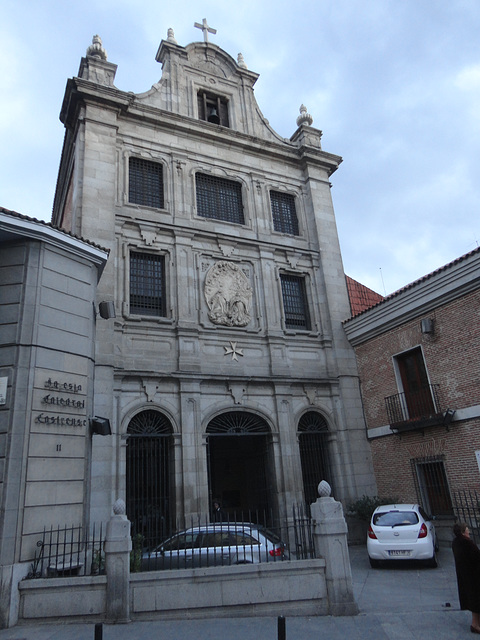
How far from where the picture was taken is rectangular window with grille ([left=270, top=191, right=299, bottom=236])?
2044 cm

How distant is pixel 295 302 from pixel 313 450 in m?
5.65

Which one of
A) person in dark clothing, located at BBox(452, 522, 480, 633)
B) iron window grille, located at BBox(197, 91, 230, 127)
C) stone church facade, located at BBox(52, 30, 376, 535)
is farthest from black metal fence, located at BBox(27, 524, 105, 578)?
iron window grille, located at BBox(197, 91, 230, 127)

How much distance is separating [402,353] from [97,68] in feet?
49.1

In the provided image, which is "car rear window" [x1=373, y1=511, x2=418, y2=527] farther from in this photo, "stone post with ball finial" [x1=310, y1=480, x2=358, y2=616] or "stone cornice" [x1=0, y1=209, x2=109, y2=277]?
"stone cornice" [x1=0, y1=209, x2=109, y2=277]

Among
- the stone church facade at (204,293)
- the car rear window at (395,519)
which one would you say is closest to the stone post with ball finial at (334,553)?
the car rear window at (395,519)

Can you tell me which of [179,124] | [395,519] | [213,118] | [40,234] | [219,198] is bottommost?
[395,519]

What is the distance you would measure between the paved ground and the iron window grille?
18.3 meters

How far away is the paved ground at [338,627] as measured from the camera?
23.8ft

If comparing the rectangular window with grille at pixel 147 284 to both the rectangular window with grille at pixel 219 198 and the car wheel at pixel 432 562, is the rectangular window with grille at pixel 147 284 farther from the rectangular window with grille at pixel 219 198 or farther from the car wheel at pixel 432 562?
the car wheel at pixel 432 562

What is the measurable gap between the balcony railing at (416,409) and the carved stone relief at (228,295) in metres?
5.82

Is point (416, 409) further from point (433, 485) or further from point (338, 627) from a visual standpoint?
point (338, 627)

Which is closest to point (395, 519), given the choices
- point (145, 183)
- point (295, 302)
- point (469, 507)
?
point (469, 507)

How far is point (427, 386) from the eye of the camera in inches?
626

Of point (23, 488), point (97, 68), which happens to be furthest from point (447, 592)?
point (97, 68)
